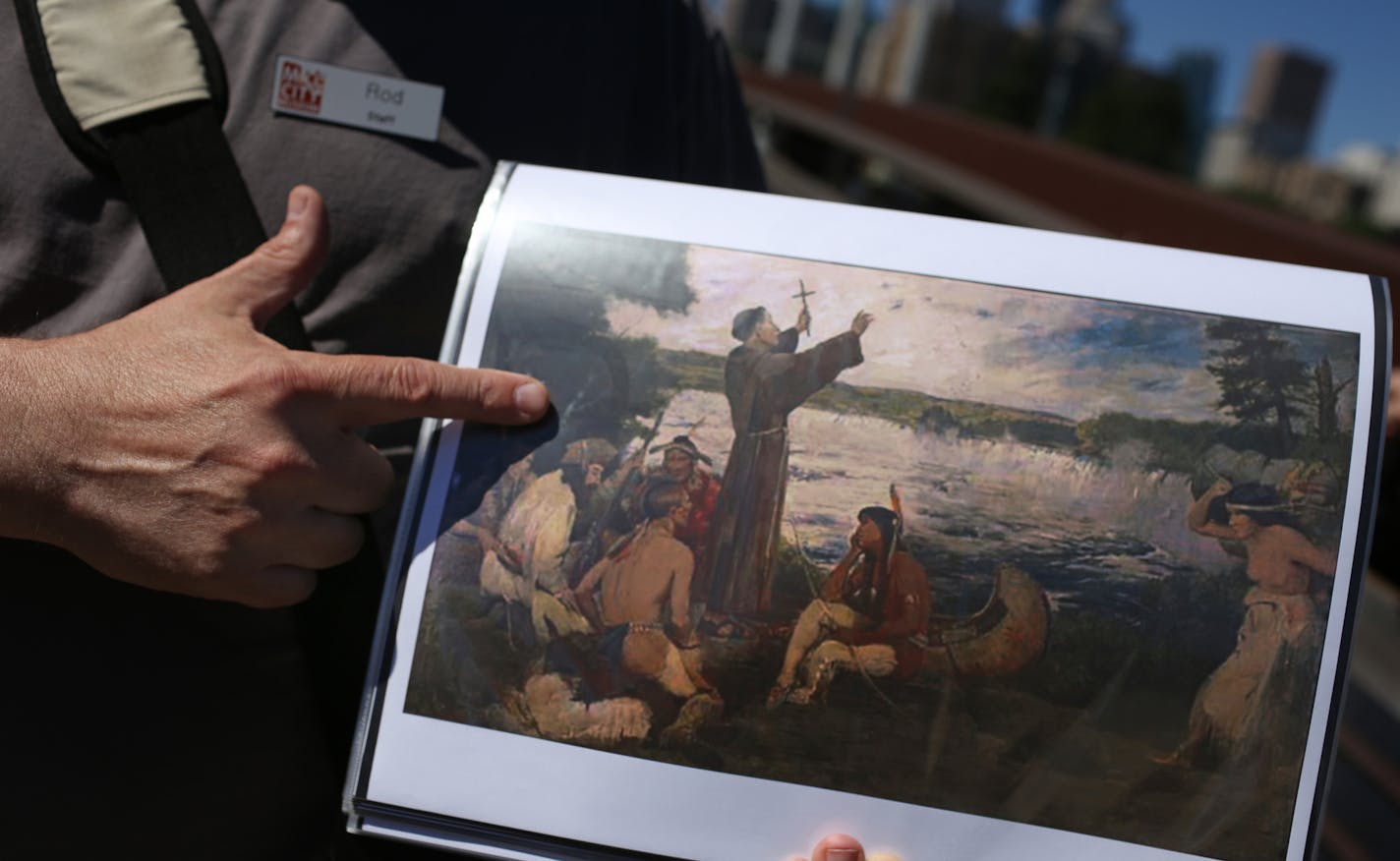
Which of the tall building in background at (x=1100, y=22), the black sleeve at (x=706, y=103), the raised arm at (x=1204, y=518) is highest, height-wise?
the tall building in background at (x=1100, y=22)

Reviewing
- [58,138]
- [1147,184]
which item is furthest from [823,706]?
[1147,184]

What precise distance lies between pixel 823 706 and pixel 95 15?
121 cm

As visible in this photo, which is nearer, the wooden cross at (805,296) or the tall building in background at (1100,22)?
the wooden cross at (805,296)

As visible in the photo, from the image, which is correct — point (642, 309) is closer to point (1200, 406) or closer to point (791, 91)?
point (1200, 406)

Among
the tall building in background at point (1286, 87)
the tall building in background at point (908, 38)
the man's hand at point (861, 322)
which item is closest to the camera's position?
the man's hand at point (861, 322)

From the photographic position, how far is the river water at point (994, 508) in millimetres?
1251

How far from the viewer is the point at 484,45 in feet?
5.28

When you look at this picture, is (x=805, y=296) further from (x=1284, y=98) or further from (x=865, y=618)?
(x=1284, y=98)

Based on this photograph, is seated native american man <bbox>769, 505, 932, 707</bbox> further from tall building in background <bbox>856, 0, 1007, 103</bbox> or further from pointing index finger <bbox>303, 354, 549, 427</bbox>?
tall building in background <bbox>856, 0, 1007, 103</bbox>

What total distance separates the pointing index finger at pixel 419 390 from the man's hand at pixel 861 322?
374mm

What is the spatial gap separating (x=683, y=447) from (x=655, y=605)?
19 cm

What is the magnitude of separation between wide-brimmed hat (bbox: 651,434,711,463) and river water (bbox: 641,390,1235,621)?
0.04ft

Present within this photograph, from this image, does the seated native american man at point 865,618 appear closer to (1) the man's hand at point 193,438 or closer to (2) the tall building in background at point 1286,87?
(1) the man's hand at point 193,438

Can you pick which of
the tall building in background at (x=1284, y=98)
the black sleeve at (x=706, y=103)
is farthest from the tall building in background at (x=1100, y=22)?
the black sleeve at (x=706, y=103)
